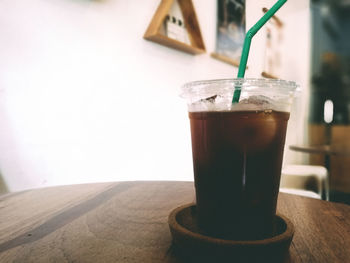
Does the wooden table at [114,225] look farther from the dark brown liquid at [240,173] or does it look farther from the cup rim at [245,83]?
the cup rim at [245,83]

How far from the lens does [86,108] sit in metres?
1.54

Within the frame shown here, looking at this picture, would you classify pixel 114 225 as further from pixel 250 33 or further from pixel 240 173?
pixel 250 33

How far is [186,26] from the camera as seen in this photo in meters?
2.16

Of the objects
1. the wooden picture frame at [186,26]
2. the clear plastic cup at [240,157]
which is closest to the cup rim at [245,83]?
the clear plastic cup at [240,157]

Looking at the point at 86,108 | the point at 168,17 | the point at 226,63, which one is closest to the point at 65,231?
the point at 86,108

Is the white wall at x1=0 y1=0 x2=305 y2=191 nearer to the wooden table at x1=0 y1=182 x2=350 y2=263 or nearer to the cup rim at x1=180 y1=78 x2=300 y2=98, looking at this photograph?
the wooden table at x1=0 y1=182 x2=350 y2=263

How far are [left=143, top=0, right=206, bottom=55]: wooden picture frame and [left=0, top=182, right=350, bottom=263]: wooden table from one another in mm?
1200

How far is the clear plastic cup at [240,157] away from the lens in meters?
0.53

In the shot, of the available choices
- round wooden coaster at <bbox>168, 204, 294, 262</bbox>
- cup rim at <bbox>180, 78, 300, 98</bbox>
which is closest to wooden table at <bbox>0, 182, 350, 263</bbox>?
round wooden coaster at <bbox>168, 204, 294, 262</bbox>

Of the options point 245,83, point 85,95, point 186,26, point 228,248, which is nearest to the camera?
point 228,248

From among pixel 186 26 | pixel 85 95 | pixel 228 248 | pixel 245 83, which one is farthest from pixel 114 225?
pixel 186 26

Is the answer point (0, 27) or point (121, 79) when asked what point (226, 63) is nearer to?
point (121, 79)

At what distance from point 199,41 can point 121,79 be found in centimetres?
84

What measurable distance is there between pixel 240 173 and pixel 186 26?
1868 mm
